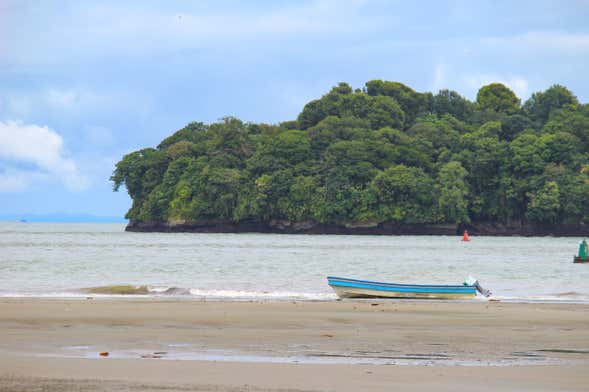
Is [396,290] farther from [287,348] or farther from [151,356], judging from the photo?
[151,356]

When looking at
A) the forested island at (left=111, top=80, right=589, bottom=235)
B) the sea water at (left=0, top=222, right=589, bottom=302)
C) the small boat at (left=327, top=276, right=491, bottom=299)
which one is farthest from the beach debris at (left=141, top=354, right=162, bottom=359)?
the forested island at (left=111, top=80, right=589, bottom=235)

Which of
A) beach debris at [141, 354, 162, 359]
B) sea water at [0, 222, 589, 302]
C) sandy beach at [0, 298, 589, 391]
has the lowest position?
sea water at [0, 222, 589, 302]

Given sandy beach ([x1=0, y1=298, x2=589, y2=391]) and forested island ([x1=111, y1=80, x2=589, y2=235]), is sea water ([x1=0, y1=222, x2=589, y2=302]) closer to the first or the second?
sandy beach ([x1=0, y1=298, x2=589, y2=391])

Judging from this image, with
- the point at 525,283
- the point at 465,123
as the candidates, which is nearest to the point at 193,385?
the point at 525,283

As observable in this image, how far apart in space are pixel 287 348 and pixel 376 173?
121m

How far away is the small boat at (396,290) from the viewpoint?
95.2 feet

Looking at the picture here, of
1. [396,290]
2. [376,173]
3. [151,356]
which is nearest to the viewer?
[151,356]

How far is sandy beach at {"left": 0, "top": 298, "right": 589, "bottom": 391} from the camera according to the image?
38.1 ft

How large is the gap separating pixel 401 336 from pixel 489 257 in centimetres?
4672

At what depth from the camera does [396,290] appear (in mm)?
29047

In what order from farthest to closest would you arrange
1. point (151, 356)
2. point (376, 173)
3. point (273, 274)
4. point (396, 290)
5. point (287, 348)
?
point (376, 173)
point (273, 274)
point (396, 290)
point (287, 348)
point (151, 356)

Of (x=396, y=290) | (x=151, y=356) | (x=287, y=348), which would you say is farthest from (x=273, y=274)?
(x=151, y=356)

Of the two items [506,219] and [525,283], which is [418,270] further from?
[506,219]

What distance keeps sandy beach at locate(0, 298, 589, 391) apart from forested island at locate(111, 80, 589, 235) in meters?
106
